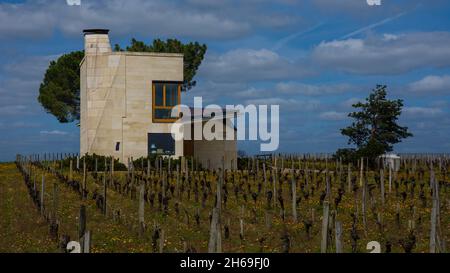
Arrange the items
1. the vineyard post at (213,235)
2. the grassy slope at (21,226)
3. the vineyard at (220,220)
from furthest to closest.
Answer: the grassy slope at (21,226) < the vineyard at (220,220) < the vineyard post at (213,235)

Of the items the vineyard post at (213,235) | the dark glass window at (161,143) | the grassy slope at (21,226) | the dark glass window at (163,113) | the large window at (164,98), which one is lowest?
the grassy slope at (21,226)

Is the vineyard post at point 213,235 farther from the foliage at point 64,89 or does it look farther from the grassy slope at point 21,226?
the foliage at point 64,89

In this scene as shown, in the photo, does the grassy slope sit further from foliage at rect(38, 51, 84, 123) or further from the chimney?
foliage at rect(38, 51, 84, 123)

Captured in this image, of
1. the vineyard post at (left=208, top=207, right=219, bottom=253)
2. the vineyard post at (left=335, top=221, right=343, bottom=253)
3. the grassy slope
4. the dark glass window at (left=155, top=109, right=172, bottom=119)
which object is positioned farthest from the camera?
the dark glass window at (left=155, top=109, right=172, bottom=119)

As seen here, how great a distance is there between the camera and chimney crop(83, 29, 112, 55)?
4894cm

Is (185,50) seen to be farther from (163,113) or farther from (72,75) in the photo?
(163,113)

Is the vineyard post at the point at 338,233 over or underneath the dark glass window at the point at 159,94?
underneath

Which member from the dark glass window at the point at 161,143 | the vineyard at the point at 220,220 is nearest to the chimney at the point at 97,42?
the dark glass window at the point at 161,143

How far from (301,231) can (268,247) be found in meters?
3.18

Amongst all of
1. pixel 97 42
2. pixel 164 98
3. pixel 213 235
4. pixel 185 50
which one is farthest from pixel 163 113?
pixel 213 235

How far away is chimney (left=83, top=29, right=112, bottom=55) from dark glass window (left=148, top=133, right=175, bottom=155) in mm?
7430

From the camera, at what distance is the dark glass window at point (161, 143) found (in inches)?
1803

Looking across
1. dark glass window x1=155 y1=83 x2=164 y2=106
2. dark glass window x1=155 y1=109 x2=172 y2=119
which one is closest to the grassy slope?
dark glass window x1=155 y1=109 x2=172 y2=119
